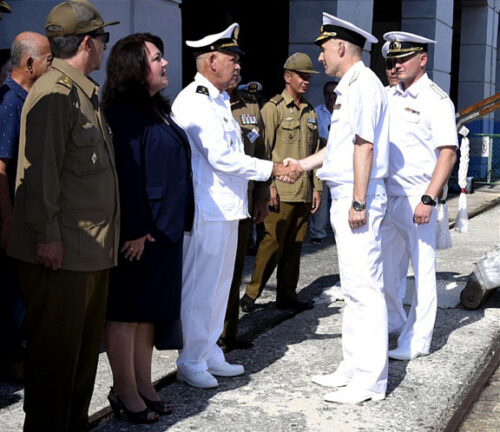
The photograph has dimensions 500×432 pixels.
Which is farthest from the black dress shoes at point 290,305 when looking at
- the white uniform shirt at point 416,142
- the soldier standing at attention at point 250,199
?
the white uniform shirt at point 416,142

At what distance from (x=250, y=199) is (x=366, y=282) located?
1.49 meters

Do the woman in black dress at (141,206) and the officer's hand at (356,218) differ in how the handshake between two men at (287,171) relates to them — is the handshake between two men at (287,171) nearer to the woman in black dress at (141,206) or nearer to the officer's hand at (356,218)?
the officer's hand at (356,218)

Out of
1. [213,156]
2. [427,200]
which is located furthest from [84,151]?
[427,200]

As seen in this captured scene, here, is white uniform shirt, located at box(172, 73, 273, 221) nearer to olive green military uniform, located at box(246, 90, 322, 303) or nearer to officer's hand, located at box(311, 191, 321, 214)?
olive green military uniform, located at box(246, 90, 322, 303)

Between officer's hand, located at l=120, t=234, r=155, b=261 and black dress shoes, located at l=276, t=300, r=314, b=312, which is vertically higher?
officer's hand, located at l=120, t=234, r=155, b=261

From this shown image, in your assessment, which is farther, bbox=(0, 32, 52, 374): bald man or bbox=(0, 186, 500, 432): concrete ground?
bbox=(0, 32, 52, 374): bald man

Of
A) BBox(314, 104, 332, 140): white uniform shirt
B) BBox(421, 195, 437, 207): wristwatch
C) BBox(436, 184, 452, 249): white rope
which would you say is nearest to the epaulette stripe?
BBox(421, 195, 437, 207): wristwatch

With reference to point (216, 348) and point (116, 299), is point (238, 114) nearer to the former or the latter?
point (216, 348)

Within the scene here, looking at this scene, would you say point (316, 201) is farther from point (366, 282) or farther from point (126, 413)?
point (126, 413)

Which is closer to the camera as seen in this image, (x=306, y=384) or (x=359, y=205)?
A: (x=359, y=205)

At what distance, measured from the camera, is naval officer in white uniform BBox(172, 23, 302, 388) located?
13.6 ft

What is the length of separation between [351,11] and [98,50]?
8224 mm

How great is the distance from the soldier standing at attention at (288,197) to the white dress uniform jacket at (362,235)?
183 cm

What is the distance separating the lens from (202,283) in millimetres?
4227
